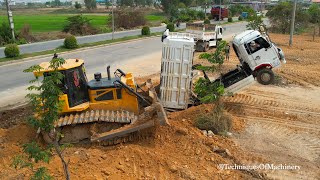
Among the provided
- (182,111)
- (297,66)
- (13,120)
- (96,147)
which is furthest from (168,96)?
(297,66)

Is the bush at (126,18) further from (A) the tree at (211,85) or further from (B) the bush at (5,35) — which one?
(A) the tree at (211,85)

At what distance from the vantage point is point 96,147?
8797 mm

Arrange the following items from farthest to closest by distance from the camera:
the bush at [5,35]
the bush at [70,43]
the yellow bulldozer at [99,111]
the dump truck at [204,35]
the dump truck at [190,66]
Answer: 1. the bush at [5,35]
2. the bush at [70,43]
3. the dump truck at [204,35]
4. the dump truck at [190,66]
5. the yellow bulldozer at [99,111]

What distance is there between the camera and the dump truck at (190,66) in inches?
424

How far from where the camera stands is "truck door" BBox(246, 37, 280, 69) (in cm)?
1233

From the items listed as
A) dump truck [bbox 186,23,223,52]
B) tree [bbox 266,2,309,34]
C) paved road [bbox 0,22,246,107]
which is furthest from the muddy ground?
tree [bbox 266,2,309,34]

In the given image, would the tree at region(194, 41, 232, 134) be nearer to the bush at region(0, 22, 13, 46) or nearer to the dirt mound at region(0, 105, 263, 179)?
the dirt mound at region(0, 105, 263, 179)

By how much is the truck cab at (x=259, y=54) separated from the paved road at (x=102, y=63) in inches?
276

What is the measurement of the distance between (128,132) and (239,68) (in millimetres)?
6310

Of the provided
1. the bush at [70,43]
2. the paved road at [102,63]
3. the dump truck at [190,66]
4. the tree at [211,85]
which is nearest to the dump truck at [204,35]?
the paved road at [102,63]

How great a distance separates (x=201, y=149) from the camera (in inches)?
338

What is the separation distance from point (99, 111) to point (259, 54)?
6506 mm

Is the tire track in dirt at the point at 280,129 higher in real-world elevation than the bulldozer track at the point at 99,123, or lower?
lower

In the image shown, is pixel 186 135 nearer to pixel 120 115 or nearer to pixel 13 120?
pixel 120 115
